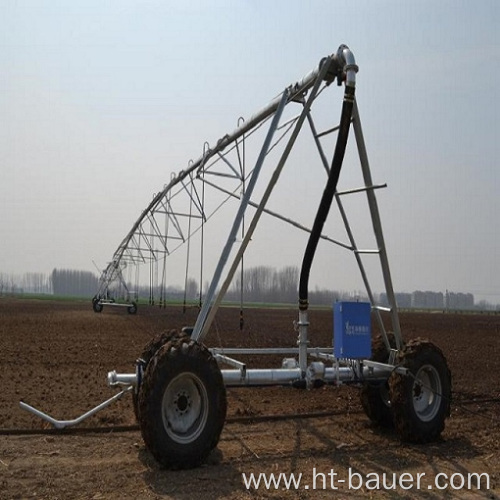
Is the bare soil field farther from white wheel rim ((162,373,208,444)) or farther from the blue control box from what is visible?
the blue control box

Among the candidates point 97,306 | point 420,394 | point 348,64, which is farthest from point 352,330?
point 97,306

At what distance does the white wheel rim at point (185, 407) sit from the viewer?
235 inches

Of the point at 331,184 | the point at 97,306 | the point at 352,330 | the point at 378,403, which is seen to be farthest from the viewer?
the point at 97,306

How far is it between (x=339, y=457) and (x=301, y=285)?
2.01m

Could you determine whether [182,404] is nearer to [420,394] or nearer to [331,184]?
[331,184]

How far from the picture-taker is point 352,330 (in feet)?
23.6

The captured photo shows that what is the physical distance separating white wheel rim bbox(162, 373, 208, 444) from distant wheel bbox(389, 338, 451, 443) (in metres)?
2.56

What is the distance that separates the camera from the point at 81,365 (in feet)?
40.4

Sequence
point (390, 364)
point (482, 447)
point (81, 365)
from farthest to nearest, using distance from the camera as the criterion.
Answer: point (81, 365) → point (390, 364) → point (482, 447)

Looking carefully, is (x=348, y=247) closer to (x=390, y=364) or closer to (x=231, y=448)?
(x=390, y=364)

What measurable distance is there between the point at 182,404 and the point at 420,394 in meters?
3.30

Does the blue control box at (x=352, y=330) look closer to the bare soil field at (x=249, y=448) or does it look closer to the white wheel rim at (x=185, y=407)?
the bare soil field at (x=249, y=448)

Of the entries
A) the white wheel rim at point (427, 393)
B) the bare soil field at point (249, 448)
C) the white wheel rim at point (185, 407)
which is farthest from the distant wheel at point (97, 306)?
the white wheel rim at point (185, 407)

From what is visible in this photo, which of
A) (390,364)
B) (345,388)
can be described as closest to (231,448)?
(390,364)
